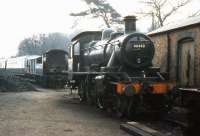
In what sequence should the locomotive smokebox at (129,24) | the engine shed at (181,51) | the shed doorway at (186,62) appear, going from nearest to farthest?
the engine shed at (181,51)
the locomotive smokebox at (129,24)
the shed doorway at (186,62)

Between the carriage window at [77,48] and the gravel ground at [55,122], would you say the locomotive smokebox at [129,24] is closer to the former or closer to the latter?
the gravel ground at [55,122]

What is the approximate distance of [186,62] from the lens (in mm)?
16531

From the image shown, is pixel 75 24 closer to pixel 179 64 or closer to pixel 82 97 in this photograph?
pixel 82 97

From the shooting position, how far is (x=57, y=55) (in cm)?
3444

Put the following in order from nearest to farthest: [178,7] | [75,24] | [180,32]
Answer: [180,32], [178,7], [75,24]

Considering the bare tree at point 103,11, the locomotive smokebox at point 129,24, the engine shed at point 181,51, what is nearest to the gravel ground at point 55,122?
the locomotive smokebox at point 129,24

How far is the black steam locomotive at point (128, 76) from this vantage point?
13.6 m

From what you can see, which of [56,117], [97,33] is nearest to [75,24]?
[97,33]

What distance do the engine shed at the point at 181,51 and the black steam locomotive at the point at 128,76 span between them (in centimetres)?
124

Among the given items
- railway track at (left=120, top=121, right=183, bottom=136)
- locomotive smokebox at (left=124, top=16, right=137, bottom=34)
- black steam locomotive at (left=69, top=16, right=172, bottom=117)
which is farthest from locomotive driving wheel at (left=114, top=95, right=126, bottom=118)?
locomotive smokebox at (left=124, top=16, right=137, bottom=34)

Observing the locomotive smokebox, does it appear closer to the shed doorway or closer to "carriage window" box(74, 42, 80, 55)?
the shed doorway

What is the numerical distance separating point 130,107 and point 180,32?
4.65 metres

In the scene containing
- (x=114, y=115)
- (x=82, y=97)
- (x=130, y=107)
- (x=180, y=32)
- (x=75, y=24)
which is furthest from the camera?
(x=75, y=24)

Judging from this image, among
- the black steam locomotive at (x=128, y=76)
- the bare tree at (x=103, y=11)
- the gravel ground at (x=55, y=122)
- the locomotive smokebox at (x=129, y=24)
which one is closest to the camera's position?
the gravel ground at (x=55, y=122)
